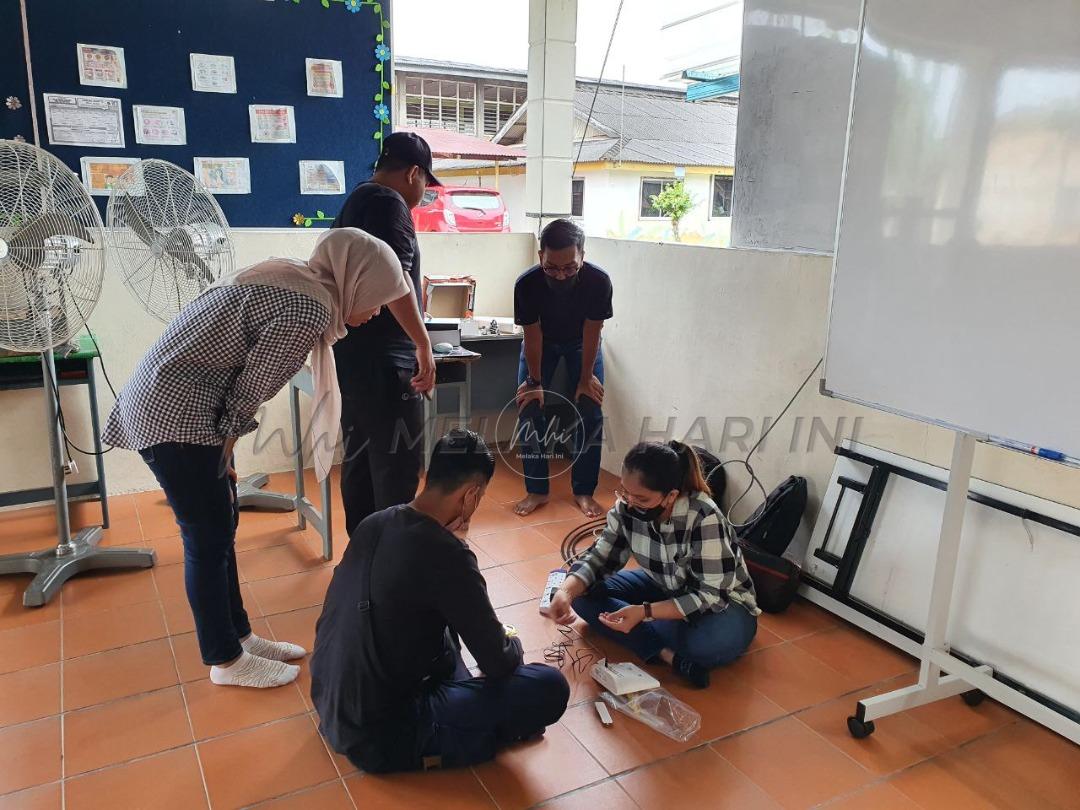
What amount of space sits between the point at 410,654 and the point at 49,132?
9.32ft

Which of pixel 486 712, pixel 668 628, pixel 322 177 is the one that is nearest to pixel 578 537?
pixel 668 628

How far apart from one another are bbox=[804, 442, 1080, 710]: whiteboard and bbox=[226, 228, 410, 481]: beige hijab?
Answer: 1.71 metres

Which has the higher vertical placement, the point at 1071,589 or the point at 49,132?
the point at 49,132

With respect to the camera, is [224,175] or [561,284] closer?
[561,284]

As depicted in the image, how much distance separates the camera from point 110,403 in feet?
12.2

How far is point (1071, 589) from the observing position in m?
2.13

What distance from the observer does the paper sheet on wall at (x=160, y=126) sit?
11.5 feet

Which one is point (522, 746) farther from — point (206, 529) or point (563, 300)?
point (563, 300)

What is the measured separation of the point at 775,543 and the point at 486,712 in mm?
1391

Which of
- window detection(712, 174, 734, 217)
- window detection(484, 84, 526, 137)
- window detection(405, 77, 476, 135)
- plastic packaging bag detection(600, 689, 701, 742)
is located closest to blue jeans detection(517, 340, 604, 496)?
plastic packaging bag detection(600, 689, 701, 742)

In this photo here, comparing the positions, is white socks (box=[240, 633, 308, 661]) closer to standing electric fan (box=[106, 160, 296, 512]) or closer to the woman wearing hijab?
the woman wearing hijab

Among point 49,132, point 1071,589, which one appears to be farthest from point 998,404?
point 49,132

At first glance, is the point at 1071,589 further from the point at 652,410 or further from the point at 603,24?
the point at 603,24

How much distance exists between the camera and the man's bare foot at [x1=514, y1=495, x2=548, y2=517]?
3680 millimetres
